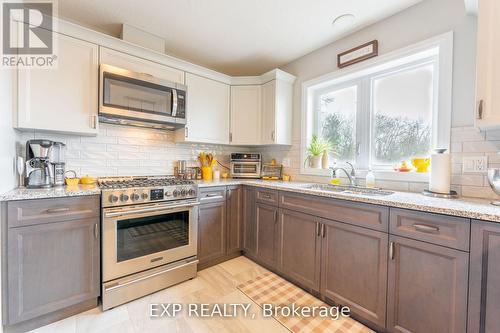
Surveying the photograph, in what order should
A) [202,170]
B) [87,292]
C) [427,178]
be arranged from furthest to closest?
[202,170] < [427,178] < [87,292]

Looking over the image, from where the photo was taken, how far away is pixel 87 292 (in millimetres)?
1675

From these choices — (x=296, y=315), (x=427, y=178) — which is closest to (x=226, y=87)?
(x=427, y=178)

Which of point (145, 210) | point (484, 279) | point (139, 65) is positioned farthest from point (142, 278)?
point (484, 279)

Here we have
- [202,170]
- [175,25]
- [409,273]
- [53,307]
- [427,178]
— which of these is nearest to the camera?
[409,273]

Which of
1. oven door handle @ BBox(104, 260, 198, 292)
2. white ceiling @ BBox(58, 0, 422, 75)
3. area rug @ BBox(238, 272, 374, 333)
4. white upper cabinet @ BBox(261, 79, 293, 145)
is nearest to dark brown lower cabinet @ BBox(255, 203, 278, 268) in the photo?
area rug @ BBox(238, 272, 374, 333)

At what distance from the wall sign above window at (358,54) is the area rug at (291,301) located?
2.31 m

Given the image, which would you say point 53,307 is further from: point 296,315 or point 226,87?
point 226,87

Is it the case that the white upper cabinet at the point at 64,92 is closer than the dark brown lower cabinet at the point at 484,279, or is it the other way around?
the dark brown lower cabinet at the point at 484,279

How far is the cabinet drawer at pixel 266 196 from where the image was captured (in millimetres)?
2244

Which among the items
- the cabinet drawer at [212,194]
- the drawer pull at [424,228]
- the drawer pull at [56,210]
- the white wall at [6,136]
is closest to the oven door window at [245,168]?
the cabinet drawer at [212,194]

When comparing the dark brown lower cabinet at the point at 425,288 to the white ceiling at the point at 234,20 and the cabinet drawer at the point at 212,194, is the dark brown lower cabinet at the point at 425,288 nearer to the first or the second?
the cabinet drawer at the point at 212,194

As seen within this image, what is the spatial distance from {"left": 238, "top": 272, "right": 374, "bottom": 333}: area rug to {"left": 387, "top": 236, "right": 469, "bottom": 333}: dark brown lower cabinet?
311mm

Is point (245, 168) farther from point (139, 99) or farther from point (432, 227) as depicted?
point (432, 227)

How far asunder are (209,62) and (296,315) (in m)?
3.01
